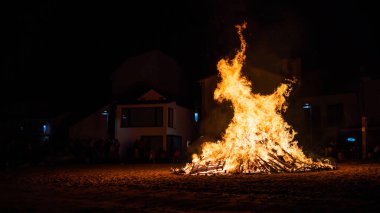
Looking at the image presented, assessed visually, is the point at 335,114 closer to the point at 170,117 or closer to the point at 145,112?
the point at 170,117

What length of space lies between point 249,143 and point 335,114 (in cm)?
1731

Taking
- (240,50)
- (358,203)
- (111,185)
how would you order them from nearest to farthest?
(358,203), (111,185), (240,50)

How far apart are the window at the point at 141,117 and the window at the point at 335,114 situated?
13.5 m

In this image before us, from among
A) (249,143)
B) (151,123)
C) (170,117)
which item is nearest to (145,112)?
(151,123)

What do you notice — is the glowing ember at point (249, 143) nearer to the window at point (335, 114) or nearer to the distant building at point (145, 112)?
the distant building at point (145, 112)

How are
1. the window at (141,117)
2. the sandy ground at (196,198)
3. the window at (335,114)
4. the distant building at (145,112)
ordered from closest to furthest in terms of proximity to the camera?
the sandy ground at (196,198), the window at (335,114), the distant building at (145,112), the window at (141,117)

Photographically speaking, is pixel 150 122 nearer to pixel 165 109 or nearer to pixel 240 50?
pixel 165 109

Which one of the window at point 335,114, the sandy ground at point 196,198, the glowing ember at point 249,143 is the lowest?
the sandy ground at point 196,198

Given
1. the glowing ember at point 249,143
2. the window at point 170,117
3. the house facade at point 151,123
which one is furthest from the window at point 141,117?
the glowing ember at point 249,143

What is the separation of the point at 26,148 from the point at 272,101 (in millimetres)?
16452

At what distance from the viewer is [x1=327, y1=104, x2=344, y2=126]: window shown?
108 ft

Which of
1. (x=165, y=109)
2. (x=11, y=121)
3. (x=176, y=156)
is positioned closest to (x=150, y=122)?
(x=165, y=109)

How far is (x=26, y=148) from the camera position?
26.8 m

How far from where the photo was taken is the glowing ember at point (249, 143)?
1788 centimetres
